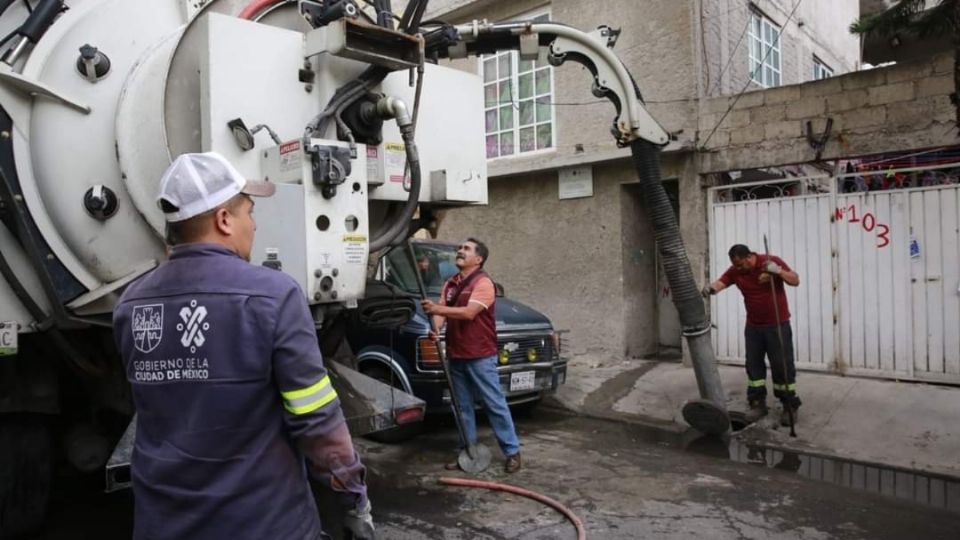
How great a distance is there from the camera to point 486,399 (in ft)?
18.0

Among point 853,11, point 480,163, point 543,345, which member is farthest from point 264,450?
point 853,11

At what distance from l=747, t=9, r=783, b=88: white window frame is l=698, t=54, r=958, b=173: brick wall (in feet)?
5.50

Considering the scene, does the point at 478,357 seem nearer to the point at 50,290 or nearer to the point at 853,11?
the point at 50,290

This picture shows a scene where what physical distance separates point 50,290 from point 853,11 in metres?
13.9

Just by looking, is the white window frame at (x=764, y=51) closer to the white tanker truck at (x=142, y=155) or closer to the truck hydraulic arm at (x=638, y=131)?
the truck hydraulic arm at (x=638, y=131)

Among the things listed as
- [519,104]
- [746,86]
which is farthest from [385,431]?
[746,86]

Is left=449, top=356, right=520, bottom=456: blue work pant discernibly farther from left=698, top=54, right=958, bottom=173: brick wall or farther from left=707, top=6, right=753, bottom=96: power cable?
left=707, top=6, right=753, bottom=96: power cable

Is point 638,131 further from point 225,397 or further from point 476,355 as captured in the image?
point 225,397

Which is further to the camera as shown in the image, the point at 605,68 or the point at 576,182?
the point at 576,182

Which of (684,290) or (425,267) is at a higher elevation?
(425,267)

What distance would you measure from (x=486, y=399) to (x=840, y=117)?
512cm

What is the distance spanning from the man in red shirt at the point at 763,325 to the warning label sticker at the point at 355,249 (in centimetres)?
434

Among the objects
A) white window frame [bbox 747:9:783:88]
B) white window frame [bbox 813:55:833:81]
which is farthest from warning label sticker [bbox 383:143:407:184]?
white window frame [bbox 813:55:833:81]

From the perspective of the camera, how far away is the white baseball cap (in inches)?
75.5
